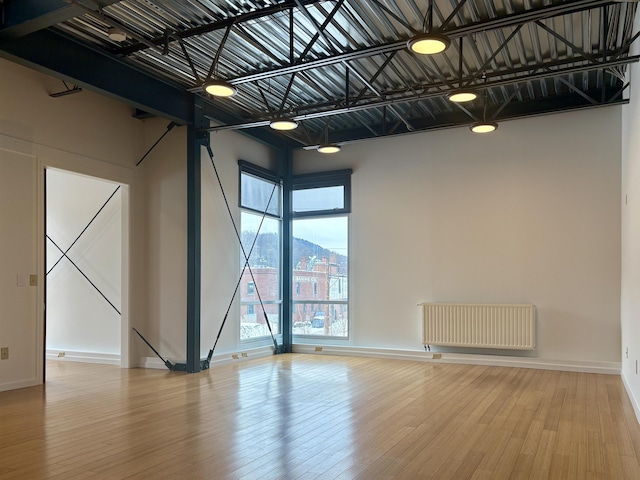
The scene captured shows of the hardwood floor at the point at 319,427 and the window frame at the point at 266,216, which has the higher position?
the window frame at the point at 266,216

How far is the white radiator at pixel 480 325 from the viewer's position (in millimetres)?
7328

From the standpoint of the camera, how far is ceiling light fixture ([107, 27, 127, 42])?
505 cm

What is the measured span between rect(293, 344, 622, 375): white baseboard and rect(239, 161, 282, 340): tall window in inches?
34.7

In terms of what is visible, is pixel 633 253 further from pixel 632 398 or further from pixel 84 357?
pixel 84 357

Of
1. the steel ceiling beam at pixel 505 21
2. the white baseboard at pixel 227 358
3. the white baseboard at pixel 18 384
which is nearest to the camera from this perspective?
the steel ceiling beam at pixel 505 21

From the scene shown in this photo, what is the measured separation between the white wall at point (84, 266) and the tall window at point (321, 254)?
9.76 feet

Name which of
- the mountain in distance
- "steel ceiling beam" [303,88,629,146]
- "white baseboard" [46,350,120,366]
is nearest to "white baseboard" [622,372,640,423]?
"steel ceiling beam" [303,88,629,146]

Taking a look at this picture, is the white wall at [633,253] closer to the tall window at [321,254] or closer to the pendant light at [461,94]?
the pendant light at [461,94]

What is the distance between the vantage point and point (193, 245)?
23.2 feet

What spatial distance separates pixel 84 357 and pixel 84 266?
133 cm

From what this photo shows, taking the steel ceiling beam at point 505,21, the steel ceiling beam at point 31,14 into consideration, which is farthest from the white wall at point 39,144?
the steel ceiling beam at point 505,21

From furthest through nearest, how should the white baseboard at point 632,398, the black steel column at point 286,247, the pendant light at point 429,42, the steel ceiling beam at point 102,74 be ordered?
the black steel column at point 286,247
the steel ceiling beam at point 102,74
the white baseboard at point 632,398
the pendant light at point 429,42

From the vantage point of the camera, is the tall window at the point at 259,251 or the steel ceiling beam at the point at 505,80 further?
the tall window at the point at 259,251

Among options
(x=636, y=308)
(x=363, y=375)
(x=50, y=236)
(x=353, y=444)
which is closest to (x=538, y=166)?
(x=636, y=308)
